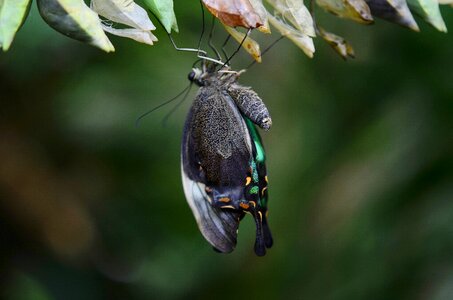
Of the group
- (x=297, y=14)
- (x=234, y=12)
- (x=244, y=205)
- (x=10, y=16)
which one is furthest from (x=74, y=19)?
(x=244, y=205)

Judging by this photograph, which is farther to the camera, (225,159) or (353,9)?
(225,159)

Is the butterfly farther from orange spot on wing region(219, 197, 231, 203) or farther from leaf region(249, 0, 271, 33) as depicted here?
leaf region(249, 0, 271, 33)

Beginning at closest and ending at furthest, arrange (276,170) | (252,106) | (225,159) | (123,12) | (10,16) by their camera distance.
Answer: (10,16)
(123,12)
(252,106)
(225,159)
(276,170)

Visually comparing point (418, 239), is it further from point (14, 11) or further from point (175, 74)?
point (14, 11)

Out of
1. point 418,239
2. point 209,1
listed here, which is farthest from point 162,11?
point 418,239

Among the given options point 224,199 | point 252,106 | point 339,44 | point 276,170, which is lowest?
point 276,170

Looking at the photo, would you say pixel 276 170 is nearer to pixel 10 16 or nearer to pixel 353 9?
pixel 353 9
